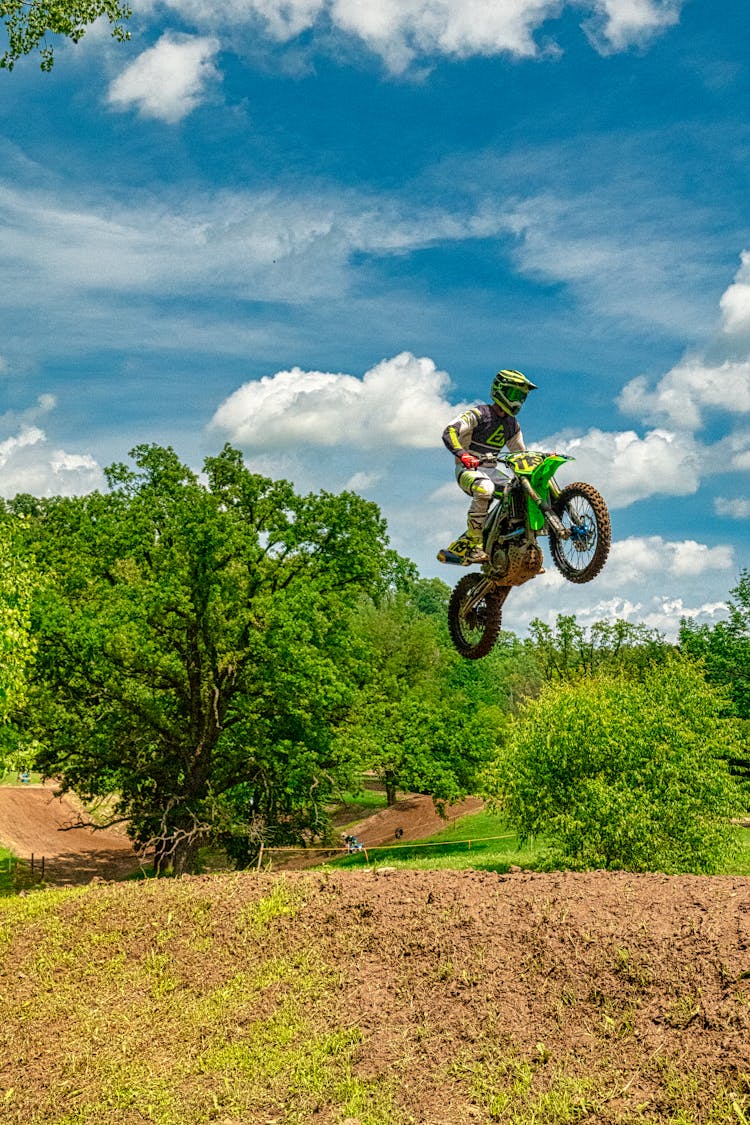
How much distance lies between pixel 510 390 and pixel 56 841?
45.1 meters

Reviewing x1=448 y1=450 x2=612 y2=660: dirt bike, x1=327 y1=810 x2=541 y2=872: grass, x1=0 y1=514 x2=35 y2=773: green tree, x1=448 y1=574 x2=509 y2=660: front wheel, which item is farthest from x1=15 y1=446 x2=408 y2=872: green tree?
x1=448 y1=450 x2=612 y2=660: dirt bike

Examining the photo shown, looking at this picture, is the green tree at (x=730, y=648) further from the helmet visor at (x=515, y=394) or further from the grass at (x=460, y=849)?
the helmet visor at (x=515, y=394)

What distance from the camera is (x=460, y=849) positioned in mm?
39062

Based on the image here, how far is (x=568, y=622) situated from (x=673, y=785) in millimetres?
20423

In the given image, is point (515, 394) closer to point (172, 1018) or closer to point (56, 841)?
point (172, 1018)

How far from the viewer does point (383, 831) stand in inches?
1906

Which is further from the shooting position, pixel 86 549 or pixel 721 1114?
pixel 86 549

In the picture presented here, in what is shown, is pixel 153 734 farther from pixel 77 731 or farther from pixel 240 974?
pixel 240 974

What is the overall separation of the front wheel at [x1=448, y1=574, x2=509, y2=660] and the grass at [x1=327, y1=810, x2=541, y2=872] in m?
20.8

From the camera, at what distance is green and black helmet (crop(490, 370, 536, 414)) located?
6961 millimetres

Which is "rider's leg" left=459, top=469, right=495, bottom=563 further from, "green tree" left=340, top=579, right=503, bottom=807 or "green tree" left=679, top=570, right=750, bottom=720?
"green tree" left=679, top=570, right=750, bottom=720

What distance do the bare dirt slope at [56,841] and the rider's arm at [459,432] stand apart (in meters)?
31.4

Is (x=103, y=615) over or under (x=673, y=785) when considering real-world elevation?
over

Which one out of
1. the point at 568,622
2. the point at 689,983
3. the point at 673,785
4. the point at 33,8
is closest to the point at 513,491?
the point at 689,983
